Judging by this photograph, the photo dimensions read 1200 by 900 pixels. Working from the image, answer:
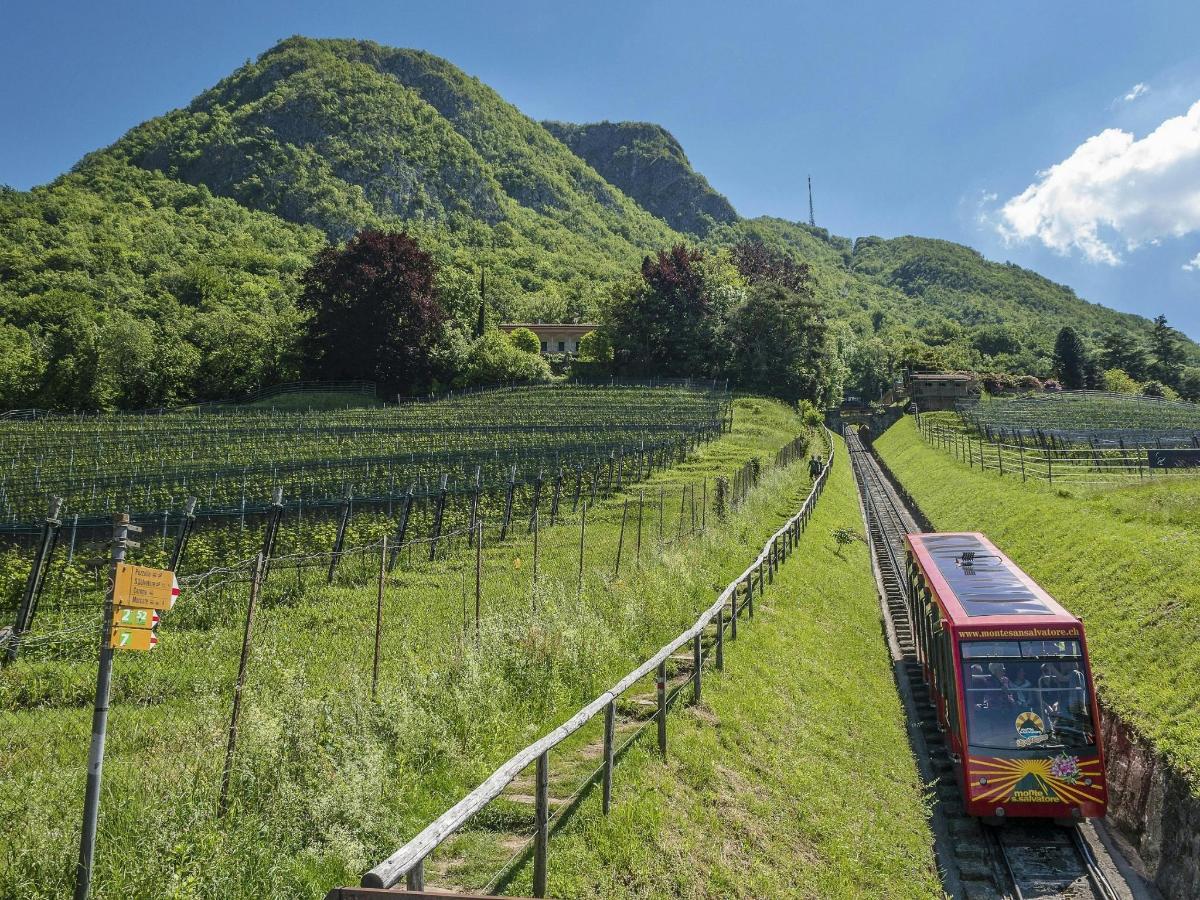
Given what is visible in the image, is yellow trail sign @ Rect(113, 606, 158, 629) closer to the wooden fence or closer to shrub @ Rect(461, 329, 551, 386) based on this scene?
the wooden fence

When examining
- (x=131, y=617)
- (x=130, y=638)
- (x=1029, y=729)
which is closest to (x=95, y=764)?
(x=130, y=638)

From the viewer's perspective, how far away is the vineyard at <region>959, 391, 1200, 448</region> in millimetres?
49428

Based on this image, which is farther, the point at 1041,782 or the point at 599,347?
the point at 599,347

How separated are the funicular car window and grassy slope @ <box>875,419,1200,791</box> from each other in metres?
2.00

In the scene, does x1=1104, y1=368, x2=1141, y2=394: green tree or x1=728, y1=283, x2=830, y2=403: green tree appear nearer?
x1=728, y1=283, x2=830, y2=403: green tree

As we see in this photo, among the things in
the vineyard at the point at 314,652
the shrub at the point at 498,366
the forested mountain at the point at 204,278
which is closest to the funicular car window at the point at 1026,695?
the vineyard at the point at 314,652

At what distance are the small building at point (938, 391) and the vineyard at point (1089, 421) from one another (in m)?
6.18

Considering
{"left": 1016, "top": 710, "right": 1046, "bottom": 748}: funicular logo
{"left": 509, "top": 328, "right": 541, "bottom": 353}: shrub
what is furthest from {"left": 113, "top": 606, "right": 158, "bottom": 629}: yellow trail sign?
{"left": 509, "top": 328, "right": 541, "bottom": 353}: shrub

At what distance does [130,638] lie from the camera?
525cm

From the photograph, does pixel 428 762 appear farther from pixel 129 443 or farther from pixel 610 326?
pixel 610 326

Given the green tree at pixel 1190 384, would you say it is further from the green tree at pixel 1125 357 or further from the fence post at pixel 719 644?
the fence post at pixel 719 644

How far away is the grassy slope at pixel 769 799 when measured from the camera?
7.88 m

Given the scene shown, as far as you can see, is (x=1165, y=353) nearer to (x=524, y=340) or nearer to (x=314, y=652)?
(x=524, y=340)

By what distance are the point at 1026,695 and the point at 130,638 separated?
1227 centimetres
